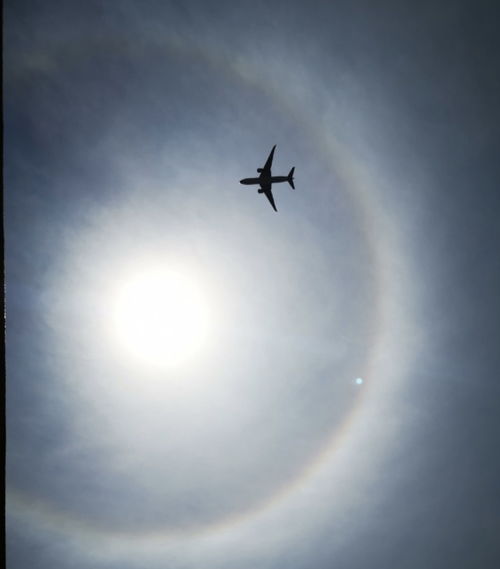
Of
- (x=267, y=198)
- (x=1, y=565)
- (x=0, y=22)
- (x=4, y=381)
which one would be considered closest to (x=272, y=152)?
(x=267, y=198)

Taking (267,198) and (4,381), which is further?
(267,198)

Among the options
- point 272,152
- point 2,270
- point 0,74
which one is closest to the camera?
point 0,74

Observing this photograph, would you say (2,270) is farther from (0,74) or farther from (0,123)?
(0,74)

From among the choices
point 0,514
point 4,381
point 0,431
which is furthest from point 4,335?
point 0,514

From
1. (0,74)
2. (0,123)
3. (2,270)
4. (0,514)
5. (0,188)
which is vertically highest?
(0,74)

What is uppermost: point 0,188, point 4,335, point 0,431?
point 0,188

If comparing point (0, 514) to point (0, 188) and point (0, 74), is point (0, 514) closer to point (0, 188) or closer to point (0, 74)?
point (0, 188)

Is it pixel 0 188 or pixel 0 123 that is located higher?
pixel 0 123

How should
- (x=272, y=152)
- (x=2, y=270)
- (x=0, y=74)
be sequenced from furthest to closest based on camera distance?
(x=272, y=152) < (x=2, y=270) < (x=0, y=74)

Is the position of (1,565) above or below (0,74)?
below
